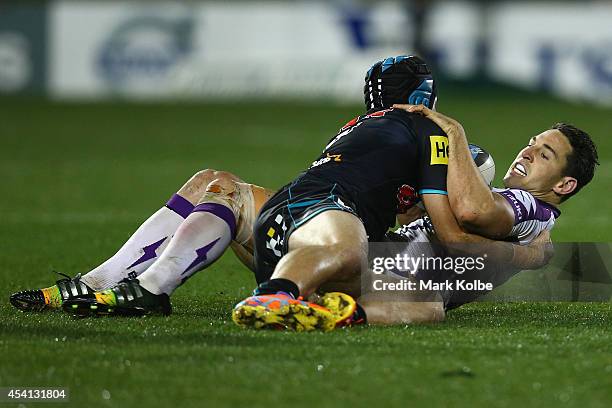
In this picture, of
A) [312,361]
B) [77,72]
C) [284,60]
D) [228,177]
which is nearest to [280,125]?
[284,60]

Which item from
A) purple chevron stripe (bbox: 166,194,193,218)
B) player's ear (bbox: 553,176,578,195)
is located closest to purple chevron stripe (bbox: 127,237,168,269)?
purple chevron stripe (bbox: 166,194,193,218)

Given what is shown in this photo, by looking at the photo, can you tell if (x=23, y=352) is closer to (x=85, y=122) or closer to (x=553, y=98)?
(x=85, y=122)

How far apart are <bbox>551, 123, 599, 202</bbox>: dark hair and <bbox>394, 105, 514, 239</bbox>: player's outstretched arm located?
0.52 meters

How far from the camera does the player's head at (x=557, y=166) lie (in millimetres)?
5770

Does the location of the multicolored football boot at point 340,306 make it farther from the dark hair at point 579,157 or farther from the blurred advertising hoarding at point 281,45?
the blurred advertising hoarding at point 281,45

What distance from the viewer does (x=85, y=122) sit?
23469mm

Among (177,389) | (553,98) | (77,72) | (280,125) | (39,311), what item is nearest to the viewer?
(177,389)

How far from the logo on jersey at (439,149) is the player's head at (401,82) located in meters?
0.43

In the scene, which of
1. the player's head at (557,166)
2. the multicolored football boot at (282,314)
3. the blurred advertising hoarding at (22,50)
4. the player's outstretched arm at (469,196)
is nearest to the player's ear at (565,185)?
the player's head at (557,166)

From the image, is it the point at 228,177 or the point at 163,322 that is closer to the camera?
the point at 163,322

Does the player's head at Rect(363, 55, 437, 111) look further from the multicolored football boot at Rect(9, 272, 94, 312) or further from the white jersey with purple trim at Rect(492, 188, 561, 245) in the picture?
the multicolored football boot at Rect(9, 272, 94, 312)

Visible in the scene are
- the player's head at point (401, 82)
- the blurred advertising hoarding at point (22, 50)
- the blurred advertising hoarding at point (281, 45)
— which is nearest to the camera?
the player's head at point (401, 82)

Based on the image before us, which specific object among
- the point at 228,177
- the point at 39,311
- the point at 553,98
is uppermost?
the point at 228,177

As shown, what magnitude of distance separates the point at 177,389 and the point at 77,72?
2679 cm
